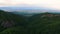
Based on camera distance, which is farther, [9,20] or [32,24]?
[9,20]

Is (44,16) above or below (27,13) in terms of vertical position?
below

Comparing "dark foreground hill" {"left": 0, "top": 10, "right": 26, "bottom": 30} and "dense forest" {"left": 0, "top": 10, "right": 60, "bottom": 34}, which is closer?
"dense forest" {"left": 0, "top": 10, "right": 60, "bottom": 34}

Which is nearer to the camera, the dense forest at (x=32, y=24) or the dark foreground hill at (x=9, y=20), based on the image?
the dense forest at (x=32, y=24)

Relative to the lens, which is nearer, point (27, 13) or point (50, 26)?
point (27, 13)

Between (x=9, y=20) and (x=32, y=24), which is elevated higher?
(x=9, y=20)

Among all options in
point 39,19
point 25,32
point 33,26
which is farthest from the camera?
point 39,19

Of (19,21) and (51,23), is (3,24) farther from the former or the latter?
(51,23)

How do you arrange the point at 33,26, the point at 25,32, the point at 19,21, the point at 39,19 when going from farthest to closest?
1. the point at 19,21
2. the point at 39,19
3. the point at 33,26
4. the point at 25,32

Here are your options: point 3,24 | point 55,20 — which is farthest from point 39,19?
point 3,24
